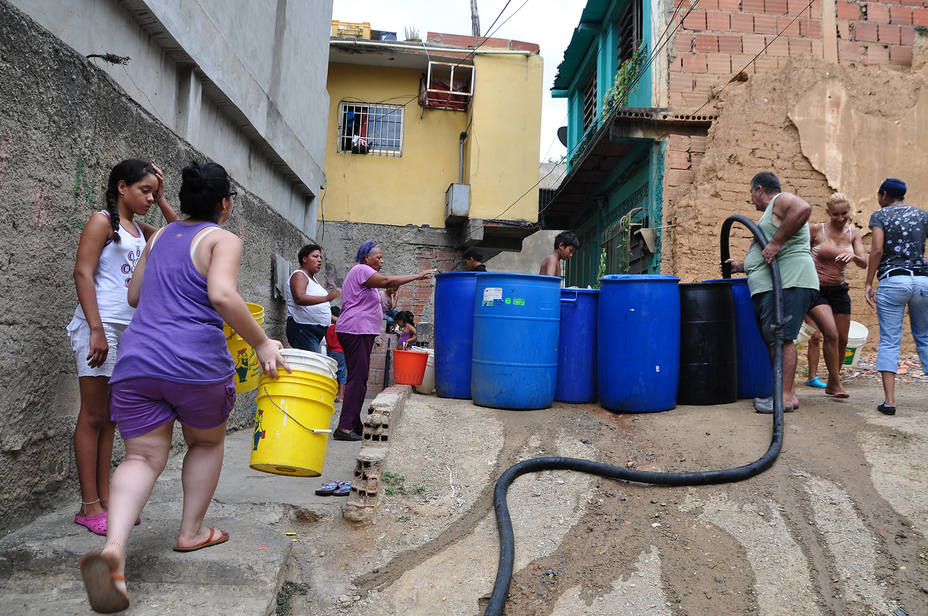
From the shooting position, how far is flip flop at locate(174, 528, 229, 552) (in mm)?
2219

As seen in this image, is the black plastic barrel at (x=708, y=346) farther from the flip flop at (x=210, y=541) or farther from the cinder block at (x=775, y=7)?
the cinder block at (x=775, y=7)

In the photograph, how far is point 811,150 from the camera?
272 inches

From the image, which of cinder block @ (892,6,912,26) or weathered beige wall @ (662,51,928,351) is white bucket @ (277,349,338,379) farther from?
cinder block @ (892,6,912,26)

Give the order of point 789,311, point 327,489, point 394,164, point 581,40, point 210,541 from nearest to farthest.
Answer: point 210,541 → point 327,489 → point 789,311 → point 394,164 → point 581,40

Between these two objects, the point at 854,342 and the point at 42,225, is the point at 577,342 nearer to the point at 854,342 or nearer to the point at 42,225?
the point at 854,342

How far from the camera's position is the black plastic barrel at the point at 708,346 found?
13.9ft

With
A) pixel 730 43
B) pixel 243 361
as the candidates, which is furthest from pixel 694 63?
pixel 243 361

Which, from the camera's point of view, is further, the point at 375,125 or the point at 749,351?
the point at 375,125

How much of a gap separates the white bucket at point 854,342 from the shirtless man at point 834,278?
3.41ft

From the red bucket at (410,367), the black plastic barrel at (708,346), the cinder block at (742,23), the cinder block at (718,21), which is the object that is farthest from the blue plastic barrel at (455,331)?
the cinder block at (742,23)

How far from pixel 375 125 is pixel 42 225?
960 cm

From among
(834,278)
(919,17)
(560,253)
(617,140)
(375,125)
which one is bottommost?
(834,278)

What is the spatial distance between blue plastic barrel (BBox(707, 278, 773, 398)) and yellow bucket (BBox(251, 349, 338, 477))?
10.5ft

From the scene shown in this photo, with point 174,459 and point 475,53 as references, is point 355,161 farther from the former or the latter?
point 174,459
